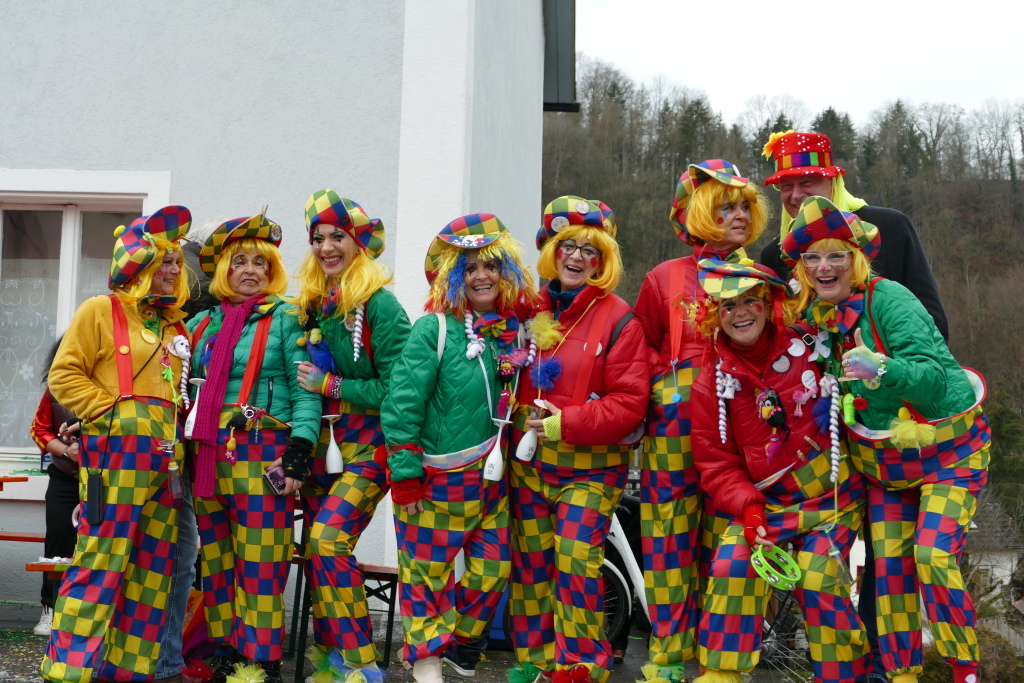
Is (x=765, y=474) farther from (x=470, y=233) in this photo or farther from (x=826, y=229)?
(x=470, y=233)

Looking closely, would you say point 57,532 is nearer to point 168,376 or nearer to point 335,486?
point 168,376

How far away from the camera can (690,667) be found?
4910 millimetres

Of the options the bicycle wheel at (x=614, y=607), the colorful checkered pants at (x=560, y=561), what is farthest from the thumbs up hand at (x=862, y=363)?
the bicycle wheel at (x=614, y=607)

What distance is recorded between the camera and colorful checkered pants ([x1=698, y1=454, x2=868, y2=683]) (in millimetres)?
3367

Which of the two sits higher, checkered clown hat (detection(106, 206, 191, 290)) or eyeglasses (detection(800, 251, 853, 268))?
checkered clown hat (detection(106, 206, 191, 290))

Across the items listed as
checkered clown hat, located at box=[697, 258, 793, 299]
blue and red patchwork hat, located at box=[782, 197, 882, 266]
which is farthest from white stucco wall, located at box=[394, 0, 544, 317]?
blue and red patchwork hat, located at box=[782, 197, 882, 266]

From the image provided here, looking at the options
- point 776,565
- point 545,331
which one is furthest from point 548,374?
point 776,565

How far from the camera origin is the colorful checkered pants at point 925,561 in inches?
127

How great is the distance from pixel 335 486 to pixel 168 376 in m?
0.93

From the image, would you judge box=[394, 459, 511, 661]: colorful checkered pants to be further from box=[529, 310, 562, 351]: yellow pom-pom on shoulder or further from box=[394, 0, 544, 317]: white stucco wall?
box=[394, 0, 544, 317]: white stucco wall

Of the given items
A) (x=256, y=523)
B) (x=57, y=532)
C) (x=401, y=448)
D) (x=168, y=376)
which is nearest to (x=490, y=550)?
(x=401, y=448)

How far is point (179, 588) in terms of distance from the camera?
14.0 feet

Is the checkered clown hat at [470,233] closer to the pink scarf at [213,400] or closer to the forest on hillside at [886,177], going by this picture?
the pink scarf at [213,400]

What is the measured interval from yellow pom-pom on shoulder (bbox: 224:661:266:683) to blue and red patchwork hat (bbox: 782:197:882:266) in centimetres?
292
